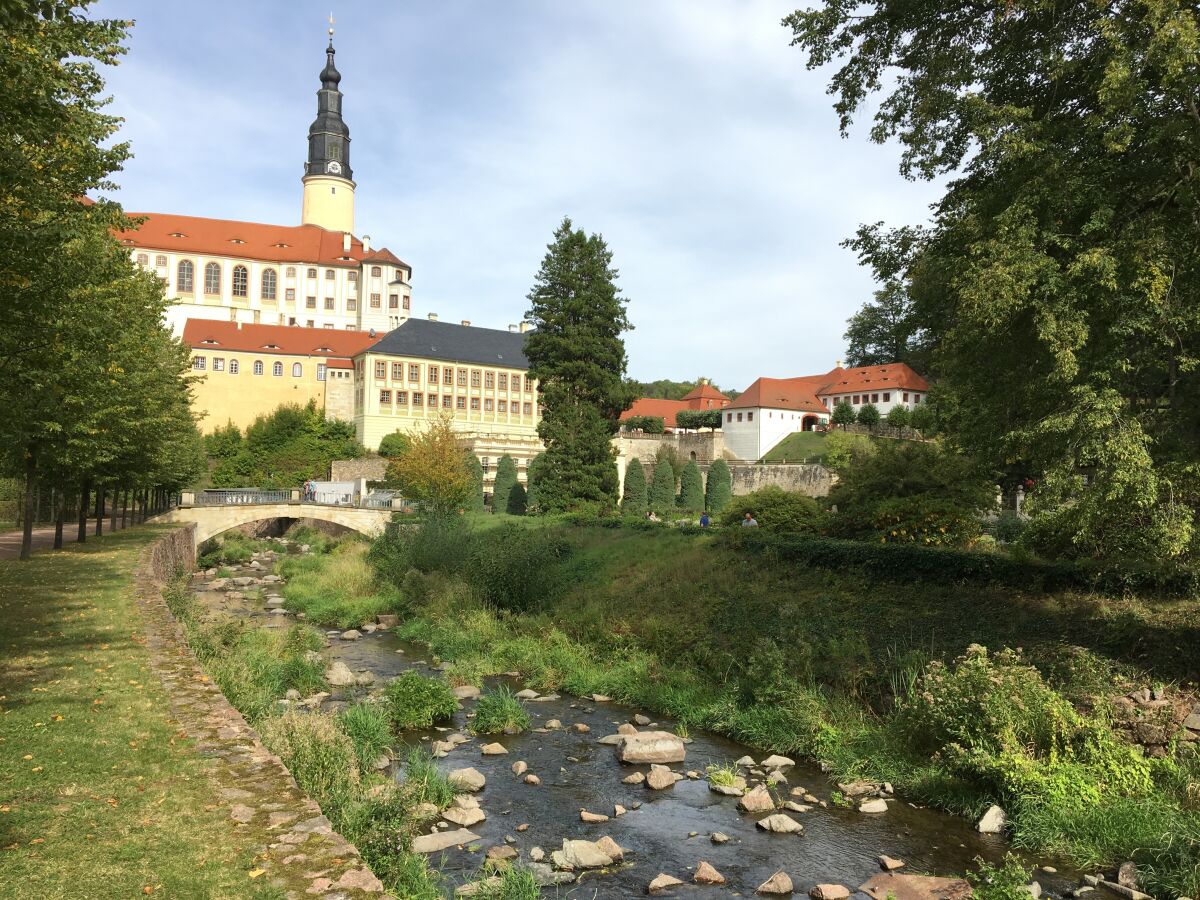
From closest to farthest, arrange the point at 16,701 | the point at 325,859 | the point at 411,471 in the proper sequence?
the point at 325,859 → the point at 16,701 → the point at 411,471

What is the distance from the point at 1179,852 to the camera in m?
8.57

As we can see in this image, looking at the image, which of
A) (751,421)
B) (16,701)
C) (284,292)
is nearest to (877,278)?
(16,701)

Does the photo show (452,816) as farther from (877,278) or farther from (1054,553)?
(1054,553)

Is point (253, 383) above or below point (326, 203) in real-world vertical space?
below

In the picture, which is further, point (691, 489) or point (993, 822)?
point (691, 489)

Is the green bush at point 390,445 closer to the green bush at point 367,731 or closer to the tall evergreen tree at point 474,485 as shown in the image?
the tall evergreen tree at point 474,485

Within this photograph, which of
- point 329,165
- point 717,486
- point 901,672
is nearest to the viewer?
point 901,672

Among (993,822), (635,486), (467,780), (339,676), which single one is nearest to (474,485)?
(635,486)

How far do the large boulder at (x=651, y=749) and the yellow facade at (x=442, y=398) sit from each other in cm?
5211

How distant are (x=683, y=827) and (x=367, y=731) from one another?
507cm

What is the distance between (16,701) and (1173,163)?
1396cm

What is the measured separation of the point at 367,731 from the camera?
12492mm

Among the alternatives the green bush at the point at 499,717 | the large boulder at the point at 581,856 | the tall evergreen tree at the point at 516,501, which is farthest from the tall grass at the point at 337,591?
the large boulder at the point at 581,856

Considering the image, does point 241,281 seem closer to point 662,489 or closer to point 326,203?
point 326,203
